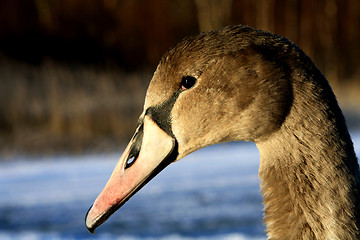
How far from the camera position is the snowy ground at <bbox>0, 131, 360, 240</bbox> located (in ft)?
16.7

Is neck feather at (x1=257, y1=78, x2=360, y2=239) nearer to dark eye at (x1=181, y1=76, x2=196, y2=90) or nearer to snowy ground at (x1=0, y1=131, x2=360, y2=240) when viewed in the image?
dark eye at (x1=181, y1=76, x2=196, y2=90)

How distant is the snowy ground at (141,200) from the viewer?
5.10m

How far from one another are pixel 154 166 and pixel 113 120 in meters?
7.07

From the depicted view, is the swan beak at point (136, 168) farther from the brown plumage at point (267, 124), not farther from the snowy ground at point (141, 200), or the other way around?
the snowy ground at point (141, 200)

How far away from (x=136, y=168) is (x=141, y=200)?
3.50 metres

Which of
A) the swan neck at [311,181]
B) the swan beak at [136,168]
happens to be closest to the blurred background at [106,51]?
the swan beak at [136,168]

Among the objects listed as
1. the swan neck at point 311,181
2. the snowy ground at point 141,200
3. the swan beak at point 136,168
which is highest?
the swan neck at point 311,181

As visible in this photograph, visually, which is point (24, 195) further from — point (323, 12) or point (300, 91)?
point (323, 12)

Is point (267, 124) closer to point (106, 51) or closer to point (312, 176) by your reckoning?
point (312, 176)

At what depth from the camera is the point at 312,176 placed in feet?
8.86

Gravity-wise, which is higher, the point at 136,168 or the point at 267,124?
the point at 267,124

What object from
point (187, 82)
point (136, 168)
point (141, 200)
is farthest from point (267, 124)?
point (141, 200)

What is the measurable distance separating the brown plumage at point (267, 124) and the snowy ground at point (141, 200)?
2.00m

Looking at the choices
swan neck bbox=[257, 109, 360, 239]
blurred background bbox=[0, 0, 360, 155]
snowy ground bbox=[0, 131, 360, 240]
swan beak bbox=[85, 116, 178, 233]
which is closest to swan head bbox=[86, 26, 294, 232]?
swan beak bbox=[85, 116, 178, 233]
